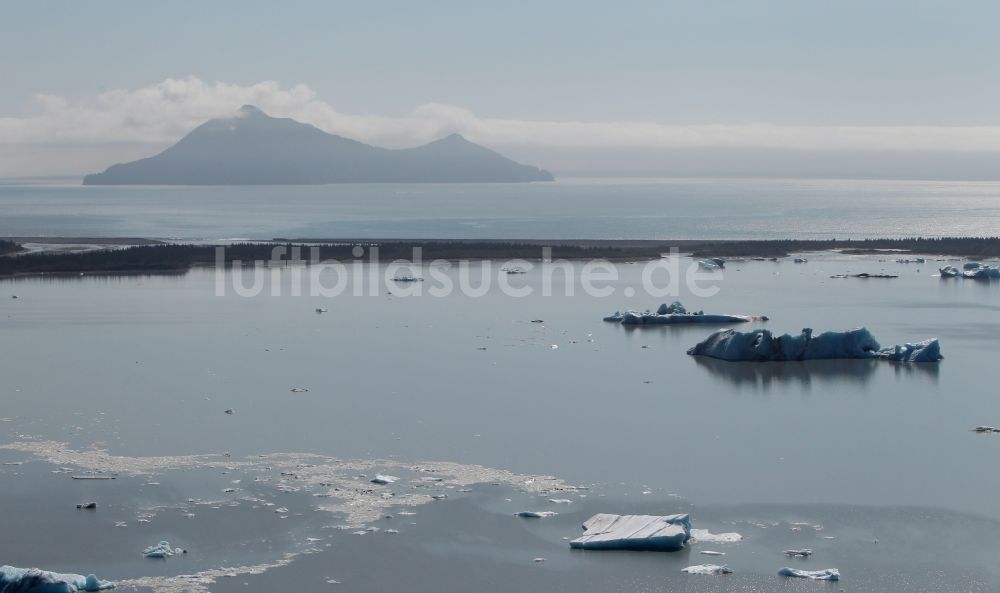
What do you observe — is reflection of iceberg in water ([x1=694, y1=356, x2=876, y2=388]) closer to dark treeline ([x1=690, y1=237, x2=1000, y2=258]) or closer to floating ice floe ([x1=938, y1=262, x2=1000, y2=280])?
floating ice floe ([x1=938, y1=262, x2=1000, y2=280])

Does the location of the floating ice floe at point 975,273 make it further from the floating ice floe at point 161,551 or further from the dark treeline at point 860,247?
the floating ice floe at point 161,551

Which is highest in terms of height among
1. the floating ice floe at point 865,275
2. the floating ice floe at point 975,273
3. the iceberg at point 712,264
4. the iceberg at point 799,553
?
the iceberg at point 712,264

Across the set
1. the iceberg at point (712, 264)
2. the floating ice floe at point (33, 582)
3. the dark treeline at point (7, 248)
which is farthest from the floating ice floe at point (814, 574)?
the dark treeline at point (7, 248)

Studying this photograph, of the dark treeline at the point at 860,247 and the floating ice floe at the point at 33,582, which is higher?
the dark treeline at the point at 860,247

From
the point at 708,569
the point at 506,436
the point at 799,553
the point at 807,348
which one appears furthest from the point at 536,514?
the point at 807,348

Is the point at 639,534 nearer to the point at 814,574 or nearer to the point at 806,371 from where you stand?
the point at 814,574

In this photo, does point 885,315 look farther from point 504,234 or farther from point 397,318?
point 504,234
